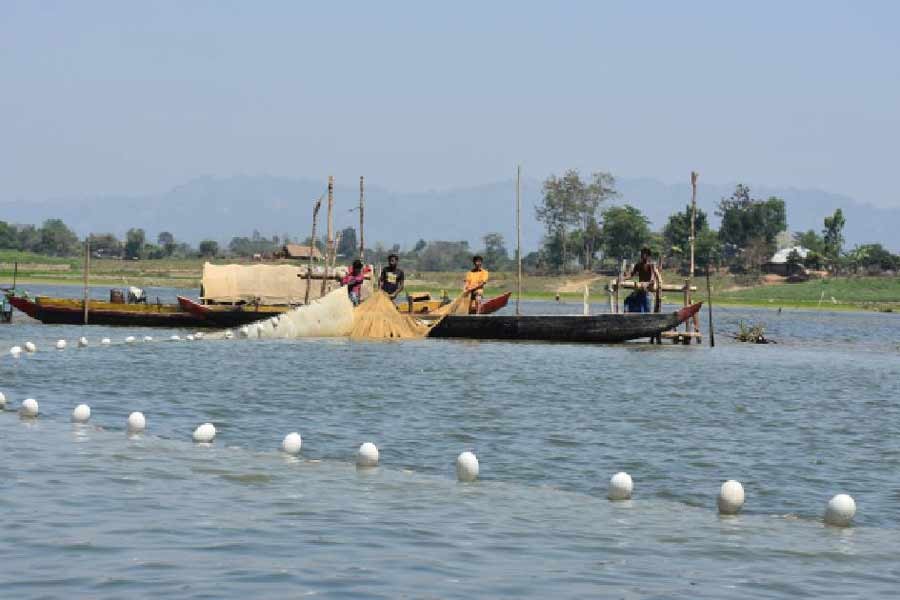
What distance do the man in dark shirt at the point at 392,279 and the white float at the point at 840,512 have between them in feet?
101

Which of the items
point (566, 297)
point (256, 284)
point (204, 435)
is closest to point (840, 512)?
point (204, 435)

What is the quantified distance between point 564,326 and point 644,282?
4156 millimetres

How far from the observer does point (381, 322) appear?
4875cm

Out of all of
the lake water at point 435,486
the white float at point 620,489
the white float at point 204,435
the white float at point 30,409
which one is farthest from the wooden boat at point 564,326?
the white float at point 620,489

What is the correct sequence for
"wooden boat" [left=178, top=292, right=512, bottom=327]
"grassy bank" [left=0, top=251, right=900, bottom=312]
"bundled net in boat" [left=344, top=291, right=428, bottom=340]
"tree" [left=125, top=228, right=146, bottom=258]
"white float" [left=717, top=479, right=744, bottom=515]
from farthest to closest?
"tree" [left=125, top=228, right=146, bottom=258]
"grassy bank" [left=0, top=251, right=900, bottom=312]
"wooden boat" [left=178, top=292, right=512, bottom=327]
"bundled net in boat" [left=344, top=291, right=428, bottom=340]
"white float" [left=717, top=479, right=744, bottom=515]

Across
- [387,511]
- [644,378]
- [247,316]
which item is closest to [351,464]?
[387,511]

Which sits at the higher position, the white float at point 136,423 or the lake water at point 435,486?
the white float at point 136,423

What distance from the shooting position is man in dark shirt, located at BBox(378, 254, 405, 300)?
46688mm

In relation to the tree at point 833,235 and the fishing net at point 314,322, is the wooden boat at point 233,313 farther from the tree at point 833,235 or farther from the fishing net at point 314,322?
the tree at point 833,235

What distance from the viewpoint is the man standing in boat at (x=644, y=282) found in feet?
148

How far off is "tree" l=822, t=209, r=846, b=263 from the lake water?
113063 millimetres

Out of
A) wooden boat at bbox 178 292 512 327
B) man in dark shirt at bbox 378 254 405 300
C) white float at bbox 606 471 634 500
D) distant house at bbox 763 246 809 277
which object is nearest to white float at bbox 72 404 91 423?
white float at bbox 606 471 634 500

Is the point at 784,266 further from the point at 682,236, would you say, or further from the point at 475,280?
the point at 475,280

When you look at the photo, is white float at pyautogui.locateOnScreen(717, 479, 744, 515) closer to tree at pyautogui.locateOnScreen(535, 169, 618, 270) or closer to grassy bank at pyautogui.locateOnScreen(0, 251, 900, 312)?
grassy bank at pyautogui.locateOnScreen(0, 251, 900, 312)
